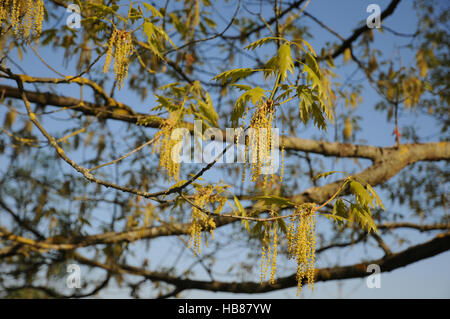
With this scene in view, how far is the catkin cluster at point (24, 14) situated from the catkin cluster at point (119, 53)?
38 centimetres

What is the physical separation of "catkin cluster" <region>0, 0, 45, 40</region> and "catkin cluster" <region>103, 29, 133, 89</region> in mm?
381

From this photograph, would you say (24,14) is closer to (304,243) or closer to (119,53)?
(119,53)

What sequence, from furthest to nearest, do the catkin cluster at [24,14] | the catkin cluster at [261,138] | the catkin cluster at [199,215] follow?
the catkin cluster at [24,14] → the catkin cluster at [199,215] → the catkin cluster at [261,138]


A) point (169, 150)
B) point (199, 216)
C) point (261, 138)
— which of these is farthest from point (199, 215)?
point (261, 138)

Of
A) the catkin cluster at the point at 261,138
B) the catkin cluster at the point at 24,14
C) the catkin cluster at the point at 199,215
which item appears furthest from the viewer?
the catkin cluster at the point at 24,14

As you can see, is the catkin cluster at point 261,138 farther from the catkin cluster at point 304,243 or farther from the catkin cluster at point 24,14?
the catkin cluster at point 24,14

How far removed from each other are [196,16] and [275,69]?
2.12m

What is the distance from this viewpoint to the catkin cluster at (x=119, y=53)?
74.8 inches

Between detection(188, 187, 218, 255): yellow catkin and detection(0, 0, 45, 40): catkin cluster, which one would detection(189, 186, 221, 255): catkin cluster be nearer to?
detection(188, 187, 218, 255): yellow catkin

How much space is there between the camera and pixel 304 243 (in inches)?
57.1

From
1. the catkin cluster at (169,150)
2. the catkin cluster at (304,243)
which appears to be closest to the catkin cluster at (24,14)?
the catkin cluster at (169,150)

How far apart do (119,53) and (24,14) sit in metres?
0.51
